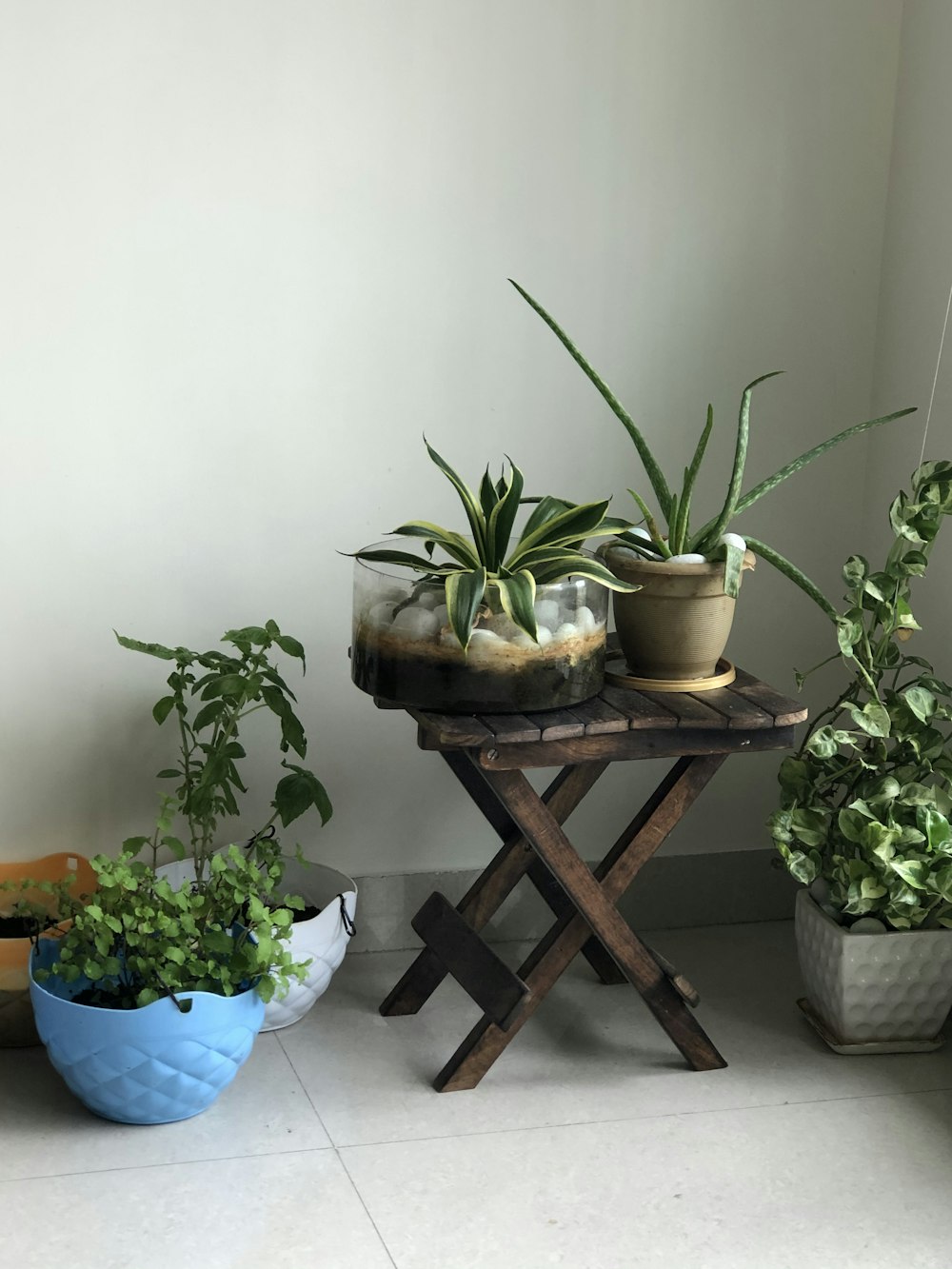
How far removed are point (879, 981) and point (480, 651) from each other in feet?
2.64

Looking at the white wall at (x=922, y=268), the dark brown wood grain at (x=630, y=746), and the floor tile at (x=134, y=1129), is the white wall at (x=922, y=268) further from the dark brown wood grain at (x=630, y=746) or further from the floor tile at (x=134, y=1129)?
the floor tile at (x=134, y=1129)

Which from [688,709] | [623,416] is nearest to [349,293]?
[623,416]

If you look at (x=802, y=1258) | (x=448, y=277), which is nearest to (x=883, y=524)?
(x=448, y=277)

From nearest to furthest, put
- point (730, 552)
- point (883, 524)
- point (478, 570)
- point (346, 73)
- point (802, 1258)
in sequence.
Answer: point (802, 1258) < point (478, 570) < point (730, 552) < point (346, 73) < point (883, 524)

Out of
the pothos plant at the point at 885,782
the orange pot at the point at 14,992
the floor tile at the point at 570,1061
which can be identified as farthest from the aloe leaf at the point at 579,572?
the orange pot at the point at 14,992

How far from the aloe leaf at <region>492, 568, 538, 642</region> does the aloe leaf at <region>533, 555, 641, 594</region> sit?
6cm

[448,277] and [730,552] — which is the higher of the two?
[448,277]

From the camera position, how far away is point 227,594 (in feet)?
7.14

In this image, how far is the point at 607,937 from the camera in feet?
6.31

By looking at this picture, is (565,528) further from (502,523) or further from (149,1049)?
(149,1049)

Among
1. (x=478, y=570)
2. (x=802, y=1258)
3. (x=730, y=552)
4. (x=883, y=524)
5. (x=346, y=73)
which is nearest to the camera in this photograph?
(x=802, y=1258)

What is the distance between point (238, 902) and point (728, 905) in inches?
41.2

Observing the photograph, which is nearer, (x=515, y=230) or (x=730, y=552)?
(x=730, y=552)

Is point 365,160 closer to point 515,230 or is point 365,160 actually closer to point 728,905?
point 515,230
